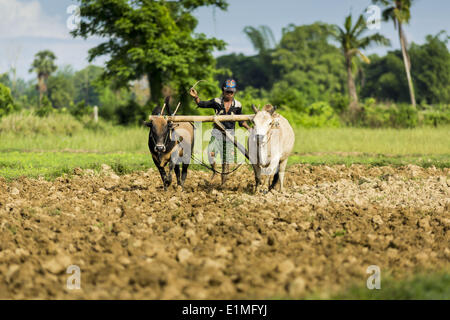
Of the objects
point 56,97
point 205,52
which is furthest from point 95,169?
point 56,97

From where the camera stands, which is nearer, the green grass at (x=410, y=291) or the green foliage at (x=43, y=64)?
the green grass at (x=410, y=291)

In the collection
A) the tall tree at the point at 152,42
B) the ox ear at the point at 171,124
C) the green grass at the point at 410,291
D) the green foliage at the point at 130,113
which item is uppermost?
the tall tree at the point at 152,42

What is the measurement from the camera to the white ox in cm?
710

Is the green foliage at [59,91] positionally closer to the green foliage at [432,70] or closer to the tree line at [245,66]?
the tree line at [245,66]

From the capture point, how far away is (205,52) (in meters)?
27.5

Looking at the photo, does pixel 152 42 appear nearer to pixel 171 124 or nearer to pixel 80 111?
pixel 80 111

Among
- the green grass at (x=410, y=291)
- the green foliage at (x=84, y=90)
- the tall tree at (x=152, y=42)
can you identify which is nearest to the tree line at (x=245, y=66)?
the tall tree at (x=152, y=42)

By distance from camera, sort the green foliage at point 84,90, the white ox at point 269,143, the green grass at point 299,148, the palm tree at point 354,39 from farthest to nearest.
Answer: the green foliage at point 84,90 < the palm tree at point 354,39 < the green grass at point 299,148 < the white ox at point 269,143

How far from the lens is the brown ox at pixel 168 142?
24.6 feet

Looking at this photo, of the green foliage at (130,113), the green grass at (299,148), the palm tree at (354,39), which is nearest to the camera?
the green grass at (299,148)

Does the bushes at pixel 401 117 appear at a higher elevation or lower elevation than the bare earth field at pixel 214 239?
higher

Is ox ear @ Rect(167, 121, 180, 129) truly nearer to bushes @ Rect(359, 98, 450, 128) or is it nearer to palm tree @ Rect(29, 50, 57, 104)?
bushes @ Rect(359, 98, 450, 128)

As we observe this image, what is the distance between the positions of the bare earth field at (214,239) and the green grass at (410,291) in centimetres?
15

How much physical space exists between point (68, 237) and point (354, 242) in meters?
3.03
